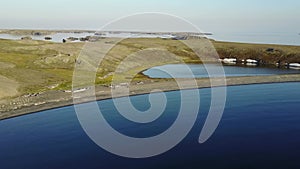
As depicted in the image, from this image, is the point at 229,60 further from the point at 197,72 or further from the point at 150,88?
the point at 150,88

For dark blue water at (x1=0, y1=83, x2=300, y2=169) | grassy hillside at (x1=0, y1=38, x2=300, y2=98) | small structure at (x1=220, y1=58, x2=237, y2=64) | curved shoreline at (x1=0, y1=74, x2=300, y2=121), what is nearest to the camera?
dark blue water at (x1=0, y1=83, x2=300, y2=169)

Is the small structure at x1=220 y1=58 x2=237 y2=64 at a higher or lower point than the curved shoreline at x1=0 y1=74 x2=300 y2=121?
higher

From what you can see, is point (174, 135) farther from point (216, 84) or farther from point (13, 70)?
point (13, 70)

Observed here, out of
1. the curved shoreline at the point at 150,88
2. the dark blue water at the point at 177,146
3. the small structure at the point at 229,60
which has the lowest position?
the dark blue water at the point at 177,146

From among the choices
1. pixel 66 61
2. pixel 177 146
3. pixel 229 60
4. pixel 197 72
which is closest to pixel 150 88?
pixel 197 72

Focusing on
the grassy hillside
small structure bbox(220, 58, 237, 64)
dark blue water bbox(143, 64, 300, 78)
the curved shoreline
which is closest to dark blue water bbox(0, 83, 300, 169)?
the curved shoreline

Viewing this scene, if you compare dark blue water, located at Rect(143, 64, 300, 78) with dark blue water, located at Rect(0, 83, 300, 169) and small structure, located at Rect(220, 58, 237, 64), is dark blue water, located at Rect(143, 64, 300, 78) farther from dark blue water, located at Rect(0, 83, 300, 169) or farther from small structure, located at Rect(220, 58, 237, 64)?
dark blue water, located at Rect(0, 83, 300, 169)

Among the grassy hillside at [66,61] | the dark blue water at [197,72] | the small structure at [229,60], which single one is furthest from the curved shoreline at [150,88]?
the small structure at [229,60]

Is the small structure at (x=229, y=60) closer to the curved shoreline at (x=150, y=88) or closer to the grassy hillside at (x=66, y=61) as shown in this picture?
the grassy hillside at (x=66, y=61)
